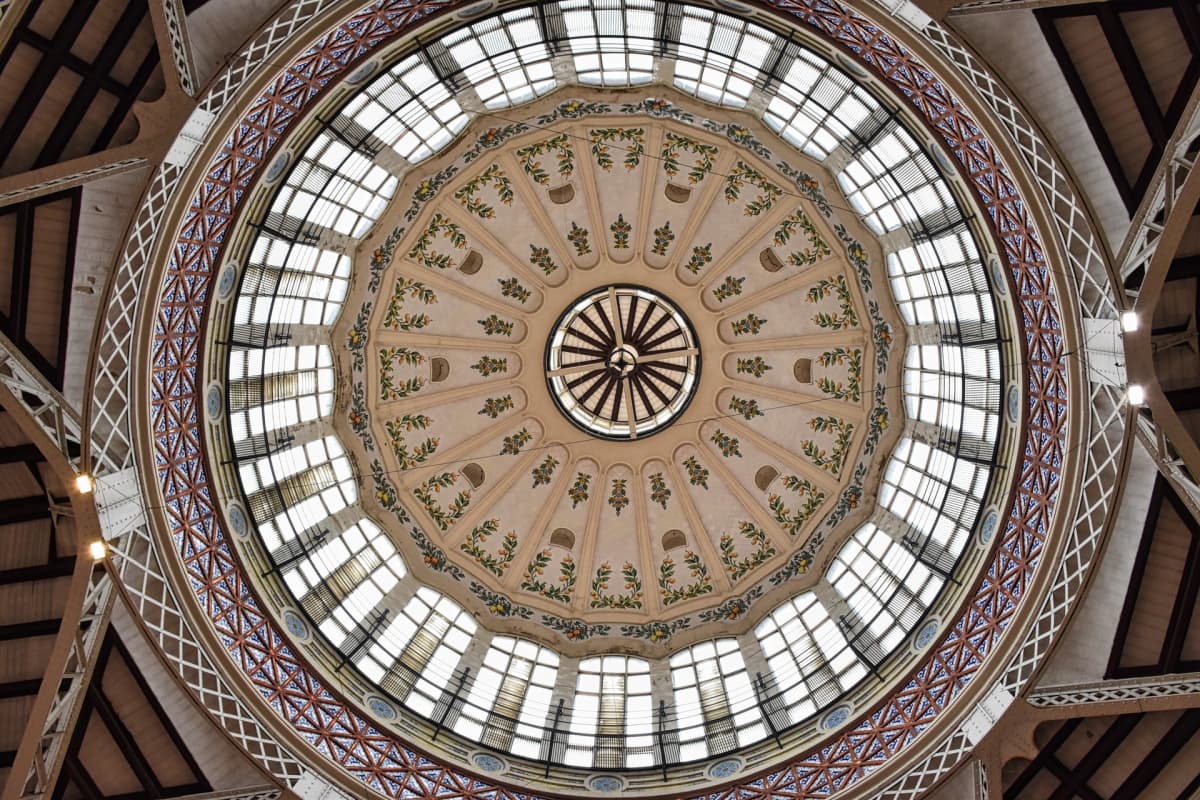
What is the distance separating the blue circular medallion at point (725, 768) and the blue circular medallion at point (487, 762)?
504 cm

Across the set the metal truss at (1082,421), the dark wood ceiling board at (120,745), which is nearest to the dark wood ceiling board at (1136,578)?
the metal truss at (1082,421)

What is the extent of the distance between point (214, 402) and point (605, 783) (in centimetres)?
1280

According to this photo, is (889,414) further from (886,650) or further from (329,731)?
(329,731)

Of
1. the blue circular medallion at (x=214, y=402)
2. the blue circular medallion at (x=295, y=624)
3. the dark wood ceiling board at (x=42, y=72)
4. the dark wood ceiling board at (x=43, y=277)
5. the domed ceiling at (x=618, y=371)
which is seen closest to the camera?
the dark wood ceiling board at (x=42, y=72)

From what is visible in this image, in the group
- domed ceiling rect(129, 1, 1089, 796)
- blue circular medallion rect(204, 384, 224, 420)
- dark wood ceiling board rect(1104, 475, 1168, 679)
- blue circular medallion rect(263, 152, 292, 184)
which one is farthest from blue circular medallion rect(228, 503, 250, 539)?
dark wood ceiling board rect(1104, 475, 1168, 679)

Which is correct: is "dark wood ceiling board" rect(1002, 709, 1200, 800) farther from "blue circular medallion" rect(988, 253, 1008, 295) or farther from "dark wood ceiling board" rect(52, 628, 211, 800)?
"dark wood ceiling board" rect(52, 628, 211, 800)

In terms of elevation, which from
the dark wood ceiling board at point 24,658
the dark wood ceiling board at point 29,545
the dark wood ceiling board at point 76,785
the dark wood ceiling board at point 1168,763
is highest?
the dark wood ceiling board at point 29,545

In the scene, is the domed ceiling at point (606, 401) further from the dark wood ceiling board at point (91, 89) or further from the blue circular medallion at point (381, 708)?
the dark wood ceiling board at point (91, 89)

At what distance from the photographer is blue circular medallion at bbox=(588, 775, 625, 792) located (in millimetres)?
20656

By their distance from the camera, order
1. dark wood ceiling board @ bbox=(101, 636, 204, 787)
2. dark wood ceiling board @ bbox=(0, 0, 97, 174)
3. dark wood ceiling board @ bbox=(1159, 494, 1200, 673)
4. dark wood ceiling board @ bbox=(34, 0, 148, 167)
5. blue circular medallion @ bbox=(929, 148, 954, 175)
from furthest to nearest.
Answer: blue circular medallion @ bbox=(929, 148, 954, 175) < dark wood ceiling board @ bbox=(101, 636, 204, 787) < dark wood ceiling board @ bbox=(1159, 494, 1200, 673) < dark wood ceiling board @ bbox=(34, 0, 148, 167) < dark wood ceiling board @ bbox=(0, 0, 97, 174)

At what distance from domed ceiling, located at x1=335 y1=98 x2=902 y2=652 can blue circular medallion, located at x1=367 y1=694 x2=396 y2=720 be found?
478 cm

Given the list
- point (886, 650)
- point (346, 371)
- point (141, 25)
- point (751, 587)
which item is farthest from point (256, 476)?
point (886, 650)

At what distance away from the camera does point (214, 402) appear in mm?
19625

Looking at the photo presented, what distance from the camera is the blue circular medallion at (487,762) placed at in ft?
67.6
